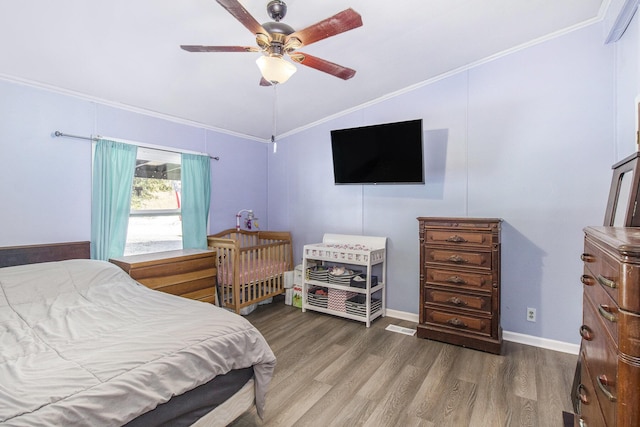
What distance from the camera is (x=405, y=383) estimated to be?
7.27ft

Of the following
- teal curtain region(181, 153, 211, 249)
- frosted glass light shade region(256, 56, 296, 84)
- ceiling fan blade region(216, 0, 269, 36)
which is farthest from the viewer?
teal curtain region(181, 153, 211, 249)

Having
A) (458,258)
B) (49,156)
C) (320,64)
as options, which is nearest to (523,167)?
(458,258)

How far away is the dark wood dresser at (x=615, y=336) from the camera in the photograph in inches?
29.4

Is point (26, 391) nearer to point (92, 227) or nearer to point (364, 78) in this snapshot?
point (92, 227)

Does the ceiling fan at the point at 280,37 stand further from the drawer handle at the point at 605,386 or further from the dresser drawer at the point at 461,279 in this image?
the dresser drawer at the point at 461,279

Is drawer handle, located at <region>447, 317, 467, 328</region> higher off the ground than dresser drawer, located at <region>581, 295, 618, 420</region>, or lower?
lower

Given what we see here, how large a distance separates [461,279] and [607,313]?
1896mm

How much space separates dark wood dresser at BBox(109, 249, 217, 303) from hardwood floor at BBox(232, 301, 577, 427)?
2.86 feet

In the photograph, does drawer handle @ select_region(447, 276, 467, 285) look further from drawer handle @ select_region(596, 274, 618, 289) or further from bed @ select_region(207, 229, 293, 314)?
bed @ select_region(207, 229, 293, 314)

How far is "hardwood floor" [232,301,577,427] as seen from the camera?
73.1 inches

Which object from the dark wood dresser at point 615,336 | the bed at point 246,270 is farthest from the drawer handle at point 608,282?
the bed at point 246,270

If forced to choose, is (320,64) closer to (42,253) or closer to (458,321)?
(458,321)

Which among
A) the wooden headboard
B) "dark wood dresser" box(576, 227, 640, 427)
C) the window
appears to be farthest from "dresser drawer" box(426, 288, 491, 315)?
the wooden headboard

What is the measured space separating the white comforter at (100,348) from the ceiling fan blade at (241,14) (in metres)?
1.54
